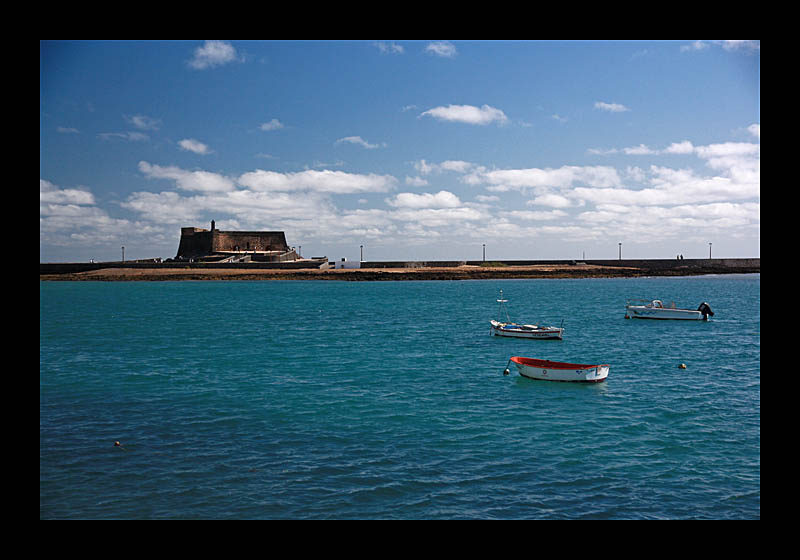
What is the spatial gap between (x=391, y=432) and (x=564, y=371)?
10793 mm

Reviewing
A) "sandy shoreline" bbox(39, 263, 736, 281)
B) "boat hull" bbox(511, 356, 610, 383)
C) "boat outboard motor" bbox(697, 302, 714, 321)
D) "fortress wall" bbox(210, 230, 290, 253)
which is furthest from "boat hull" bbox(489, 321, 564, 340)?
"fortress wall" bbox(210, 230, 290, 253)

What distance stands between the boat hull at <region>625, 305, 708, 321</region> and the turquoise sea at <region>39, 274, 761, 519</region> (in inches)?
668

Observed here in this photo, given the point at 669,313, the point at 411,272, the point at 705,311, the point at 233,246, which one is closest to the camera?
the point at 705,311

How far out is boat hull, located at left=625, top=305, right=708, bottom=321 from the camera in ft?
187

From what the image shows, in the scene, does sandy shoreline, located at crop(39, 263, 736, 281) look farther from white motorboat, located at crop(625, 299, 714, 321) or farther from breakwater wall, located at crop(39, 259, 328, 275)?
white motorboat, located at crop(625, 299, 714, 321)

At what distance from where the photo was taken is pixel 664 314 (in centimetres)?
5784

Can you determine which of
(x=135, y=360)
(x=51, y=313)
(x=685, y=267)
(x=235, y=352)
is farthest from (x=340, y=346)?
(x=685, y=267)

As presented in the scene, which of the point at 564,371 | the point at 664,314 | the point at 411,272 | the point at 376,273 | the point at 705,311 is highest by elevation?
the point at 411,272

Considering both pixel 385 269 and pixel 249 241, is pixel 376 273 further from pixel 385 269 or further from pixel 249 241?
pixel 249 241

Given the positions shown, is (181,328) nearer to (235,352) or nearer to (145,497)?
(235,352)

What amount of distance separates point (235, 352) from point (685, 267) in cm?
16615

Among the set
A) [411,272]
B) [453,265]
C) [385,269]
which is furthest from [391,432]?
[453,265]

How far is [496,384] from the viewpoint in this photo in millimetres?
25844
